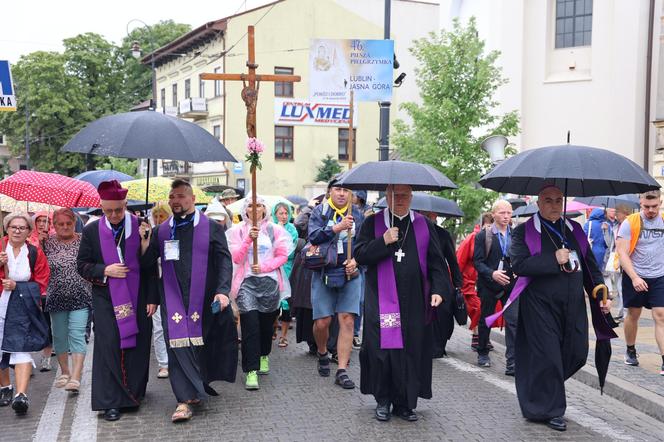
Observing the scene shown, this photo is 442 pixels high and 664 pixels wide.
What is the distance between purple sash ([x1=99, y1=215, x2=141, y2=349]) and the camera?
6.47 meters

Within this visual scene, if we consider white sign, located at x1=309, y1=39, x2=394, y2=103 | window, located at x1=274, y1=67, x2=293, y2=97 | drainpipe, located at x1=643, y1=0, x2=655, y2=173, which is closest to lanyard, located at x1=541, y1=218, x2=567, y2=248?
white sign, located at x1=309, y1=39, x2=394, y2=103

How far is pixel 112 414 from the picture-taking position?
630 cm

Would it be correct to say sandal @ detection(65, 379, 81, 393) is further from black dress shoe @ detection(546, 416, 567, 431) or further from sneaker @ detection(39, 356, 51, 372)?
black dress shoe @ detection(546, 416, 567, 431)

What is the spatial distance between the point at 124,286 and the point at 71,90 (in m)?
52.4

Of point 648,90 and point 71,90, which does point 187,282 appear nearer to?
point 648,90

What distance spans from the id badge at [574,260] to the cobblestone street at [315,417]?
1.22 meters

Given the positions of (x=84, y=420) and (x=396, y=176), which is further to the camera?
(x=84, y=420)

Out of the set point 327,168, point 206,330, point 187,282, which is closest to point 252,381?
point 206,330

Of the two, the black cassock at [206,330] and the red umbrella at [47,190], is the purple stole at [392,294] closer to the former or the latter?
the black cassock at [206,330]

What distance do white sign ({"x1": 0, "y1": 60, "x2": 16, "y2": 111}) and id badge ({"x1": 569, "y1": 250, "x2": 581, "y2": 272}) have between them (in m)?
5.07

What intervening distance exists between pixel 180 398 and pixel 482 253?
375 cm

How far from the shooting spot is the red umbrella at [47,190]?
7.75m

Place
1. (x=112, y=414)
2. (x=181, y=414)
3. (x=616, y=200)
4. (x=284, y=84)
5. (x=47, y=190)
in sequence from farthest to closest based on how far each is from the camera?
(x=284, y=84), (x=616, y=200), (x=47, y=190), (x=112, y=414), (x=181, y=414)

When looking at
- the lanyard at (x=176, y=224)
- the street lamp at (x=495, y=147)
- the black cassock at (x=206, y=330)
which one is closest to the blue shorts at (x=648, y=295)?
the black cassock at (x=206, y=330)
